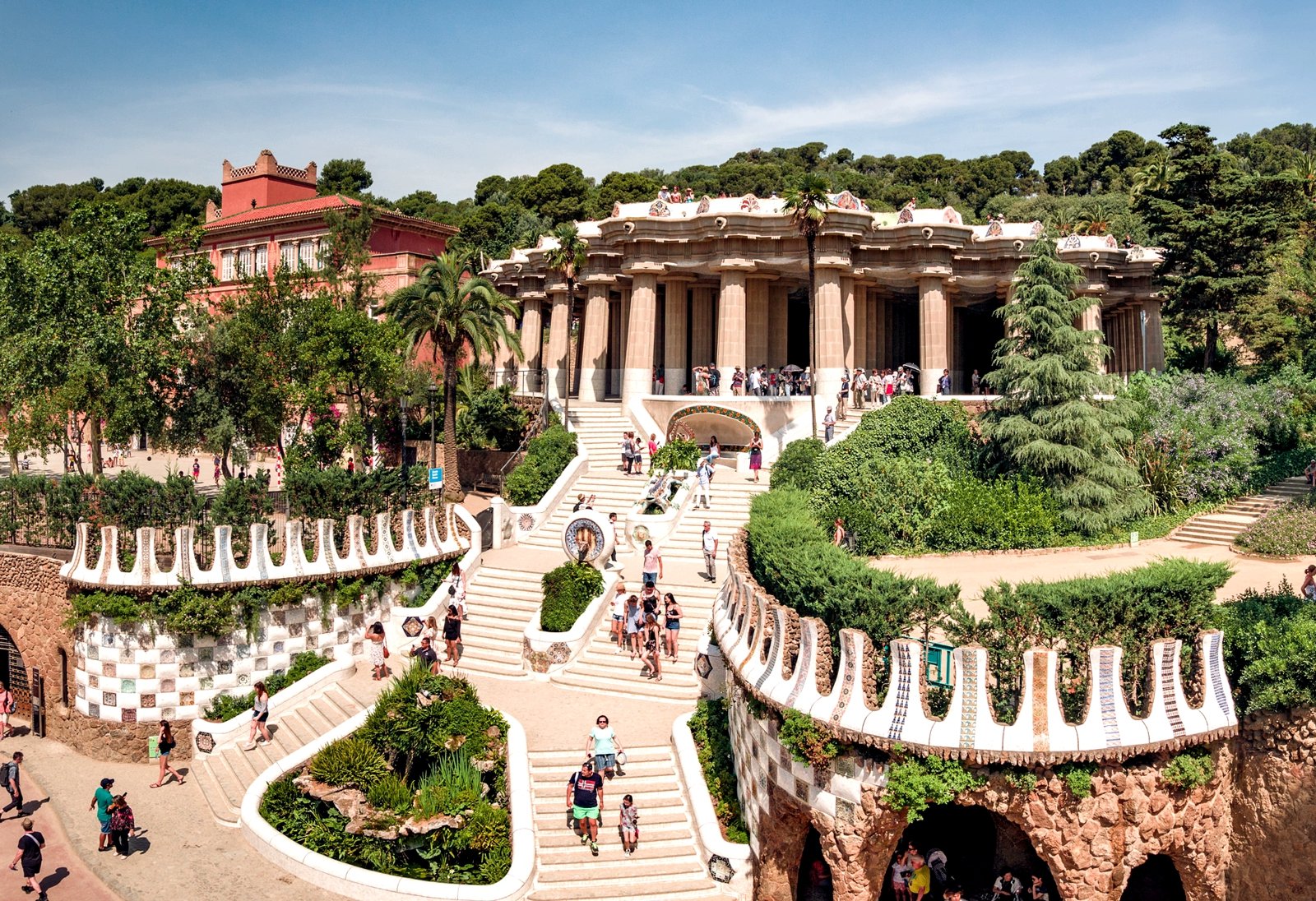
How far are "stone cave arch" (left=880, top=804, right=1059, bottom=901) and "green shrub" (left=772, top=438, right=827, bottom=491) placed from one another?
12862 millimetres

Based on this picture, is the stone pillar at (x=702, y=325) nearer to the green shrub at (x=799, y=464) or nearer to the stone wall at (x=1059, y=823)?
the green shrub at (x=799, y=464)

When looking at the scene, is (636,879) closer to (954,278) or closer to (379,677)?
(379,677)

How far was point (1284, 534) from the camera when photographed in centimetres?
2483

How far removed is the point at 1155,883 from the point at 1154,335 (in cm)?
3409

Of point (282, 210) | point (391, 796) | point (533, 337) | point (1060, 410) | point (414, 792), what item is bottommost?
point (414, 792)

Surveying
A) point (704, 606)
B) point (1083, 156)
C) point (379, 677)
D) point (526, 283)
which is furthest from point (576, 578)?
point (1083, 156)

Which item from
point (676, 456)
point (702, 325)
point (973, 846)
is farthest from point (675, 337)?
point (973, 846)

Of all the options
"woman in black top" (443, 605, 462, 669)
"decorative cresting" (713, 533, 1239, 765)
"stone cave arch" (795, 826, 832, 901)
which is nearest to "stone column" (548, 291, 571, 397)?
"woman in black top" (443, 605, 462, 669)

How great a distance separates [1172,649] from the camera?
14.4 meters

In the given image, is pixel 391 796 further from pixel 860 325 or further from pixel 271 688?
pixel 860 325

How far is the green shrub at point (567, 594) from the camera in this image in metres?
23.7

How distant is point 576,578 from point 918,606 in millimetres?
11185

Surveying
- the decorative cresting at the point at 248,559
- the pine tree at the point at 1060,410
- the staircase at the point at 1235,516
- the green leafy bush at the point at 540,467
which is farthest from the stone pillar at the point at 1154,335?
the decorative cresting at the point at 248,559

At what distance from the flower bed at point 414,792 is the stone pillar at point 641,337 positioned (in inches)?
846
